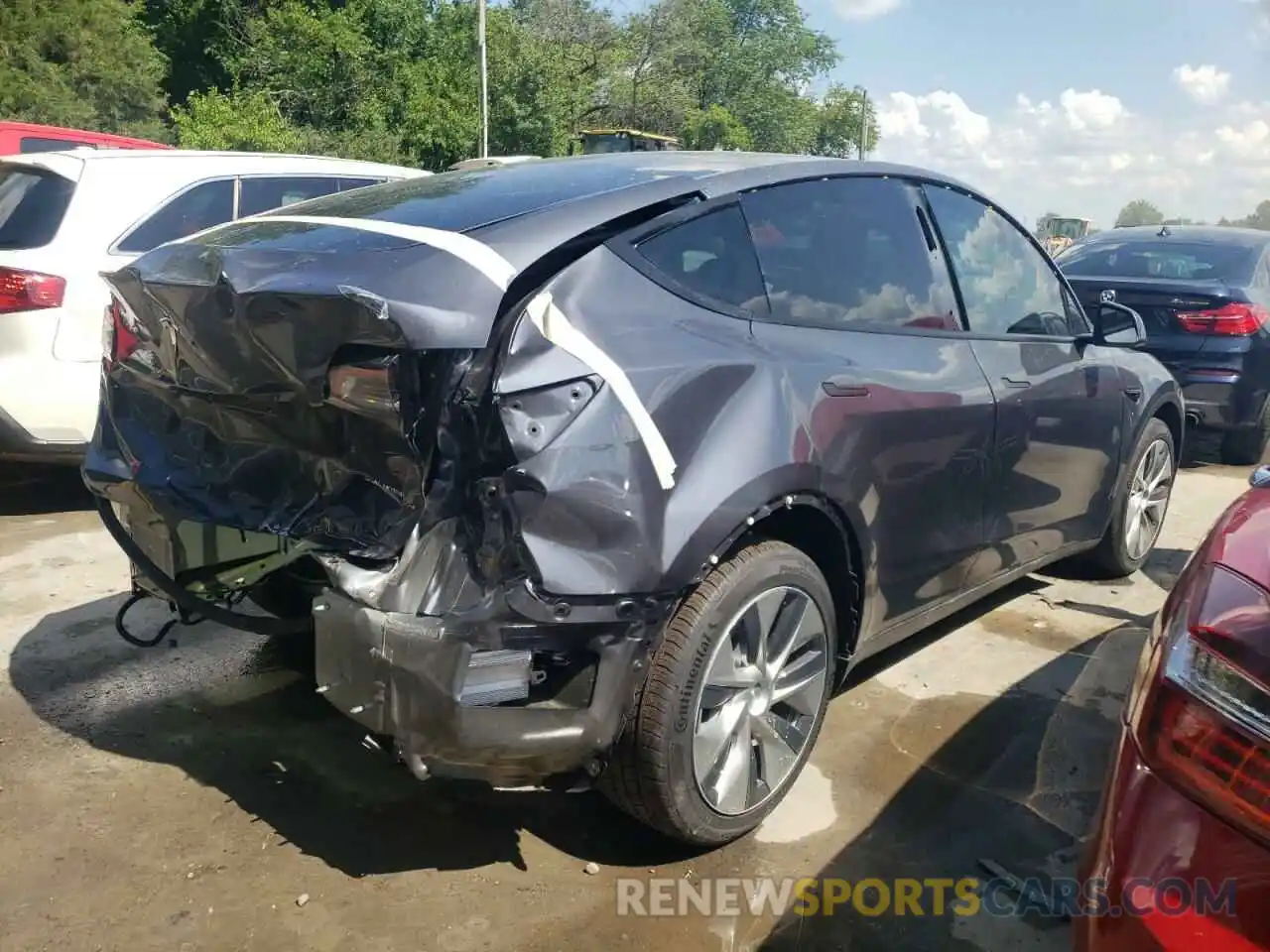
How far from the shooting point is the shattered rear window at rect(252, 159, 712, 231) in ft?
8.60

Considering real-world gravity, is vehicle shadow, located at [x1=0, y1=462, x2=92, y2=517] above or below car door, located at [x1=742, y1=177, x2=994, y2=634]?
below

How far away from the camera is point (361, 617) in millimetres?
2203

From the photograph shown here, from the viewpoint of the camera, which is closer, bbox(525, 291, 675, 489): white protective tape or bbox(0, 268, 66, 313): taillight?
bbox(525, 291, 675, 489): white protective tape

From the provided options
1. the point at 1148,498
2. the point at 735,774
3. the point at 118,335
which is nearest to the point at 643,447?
the point at 735,774

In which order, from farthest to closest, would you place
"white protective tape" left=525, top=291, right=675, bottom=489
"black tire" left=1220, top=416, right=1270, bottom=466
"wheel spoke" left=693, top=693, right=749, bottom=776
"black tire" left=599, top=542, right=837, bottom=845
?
"black tire" left=1220, top=416, right=1270, bottom=466, "wheel spoke" left=693, top=693, right=749, bottom=776, "black tire" left=599, top=542, right=837, bottom=845, "white protective tape" left=525, top=291, right=675, bottom=489

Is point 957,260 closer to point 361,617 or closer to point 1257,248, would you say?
point 361,617

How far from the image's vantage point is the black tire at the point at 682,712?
2.41 meters

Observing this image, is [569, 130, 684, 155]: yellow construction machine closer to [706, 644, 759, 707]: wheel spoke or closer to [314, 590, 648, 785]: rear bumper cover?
[706, 644, 759, 707]: wheel spoke

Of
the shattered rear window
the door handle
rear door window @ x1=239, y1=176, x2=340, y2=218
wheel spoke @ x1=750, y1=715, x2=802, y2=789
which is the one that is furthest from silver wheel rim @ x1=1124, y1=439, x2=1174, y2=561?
rear door window @ x1=239, y1=176, x2=340, y2=218

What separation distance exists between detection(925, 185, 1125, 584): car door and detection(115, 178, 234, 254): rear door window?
3826 mm

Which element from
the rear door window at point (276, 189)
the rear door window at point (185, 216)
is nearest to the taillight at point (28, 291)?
the rear door window at point (185, 216)

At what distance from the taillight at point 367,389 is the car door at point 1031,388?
2035 millimetres

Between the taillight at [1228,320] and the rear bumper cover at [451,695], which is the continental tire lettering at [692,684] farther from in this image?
the taillight at [1228,320]

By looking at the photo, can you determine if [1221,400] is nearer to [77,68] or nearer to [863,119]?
[77,68]
